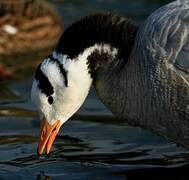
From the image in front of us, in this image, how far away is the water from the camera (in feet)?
27.1

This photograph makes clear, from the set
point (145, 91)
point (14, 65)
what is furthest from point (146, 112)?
point (14, 65)

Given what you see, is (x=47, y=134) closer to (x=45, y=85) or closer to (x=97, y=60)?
(x=45, y=85)

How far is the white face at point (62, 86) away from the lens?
7.82 m

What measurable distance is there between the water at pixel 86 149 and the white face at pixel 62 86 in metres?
0.70

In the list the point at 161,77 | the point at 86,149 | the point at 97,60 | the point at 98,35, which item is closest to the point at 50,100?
the point at 97,60

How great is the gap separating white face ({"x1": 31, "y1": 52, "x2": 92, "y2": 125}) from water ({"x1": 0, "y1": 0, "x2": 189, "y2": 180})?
699 millimetres

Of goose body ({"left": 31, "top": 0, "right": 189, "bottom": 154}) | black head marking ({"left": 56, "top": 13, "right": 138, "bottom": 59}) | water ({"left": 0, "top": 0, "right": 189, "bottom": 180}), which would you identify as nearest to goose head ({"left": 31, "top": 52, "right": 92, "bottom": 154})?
goose body ({"left": 31, "top": 0, "right": 189, "bottom": 154})

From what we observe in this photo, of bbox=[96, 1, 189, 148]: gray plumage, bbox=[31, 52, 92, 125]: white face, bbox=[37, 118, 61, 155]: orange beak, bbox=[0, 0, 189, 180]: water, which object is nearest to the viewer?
bbox=[96, 1, 189, 148]: gray plumage

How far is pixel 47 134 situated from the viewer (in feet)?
27.0

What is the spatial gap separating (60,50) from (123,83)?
0.67 m

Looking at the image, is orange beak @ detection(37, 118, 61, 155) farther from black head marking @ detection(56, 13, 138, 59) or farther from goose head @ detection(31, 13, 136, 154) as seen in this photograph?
black head marking @ detection(56, 13, 138, 59)

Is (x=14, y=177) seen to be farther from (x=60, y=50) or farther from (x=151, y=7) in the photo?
(x=151, y=7)

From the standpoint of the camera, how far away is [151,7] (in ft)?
51.9

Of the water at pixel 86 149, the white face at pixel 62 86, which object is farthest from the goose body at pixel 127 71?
the water at pixel 86 149
